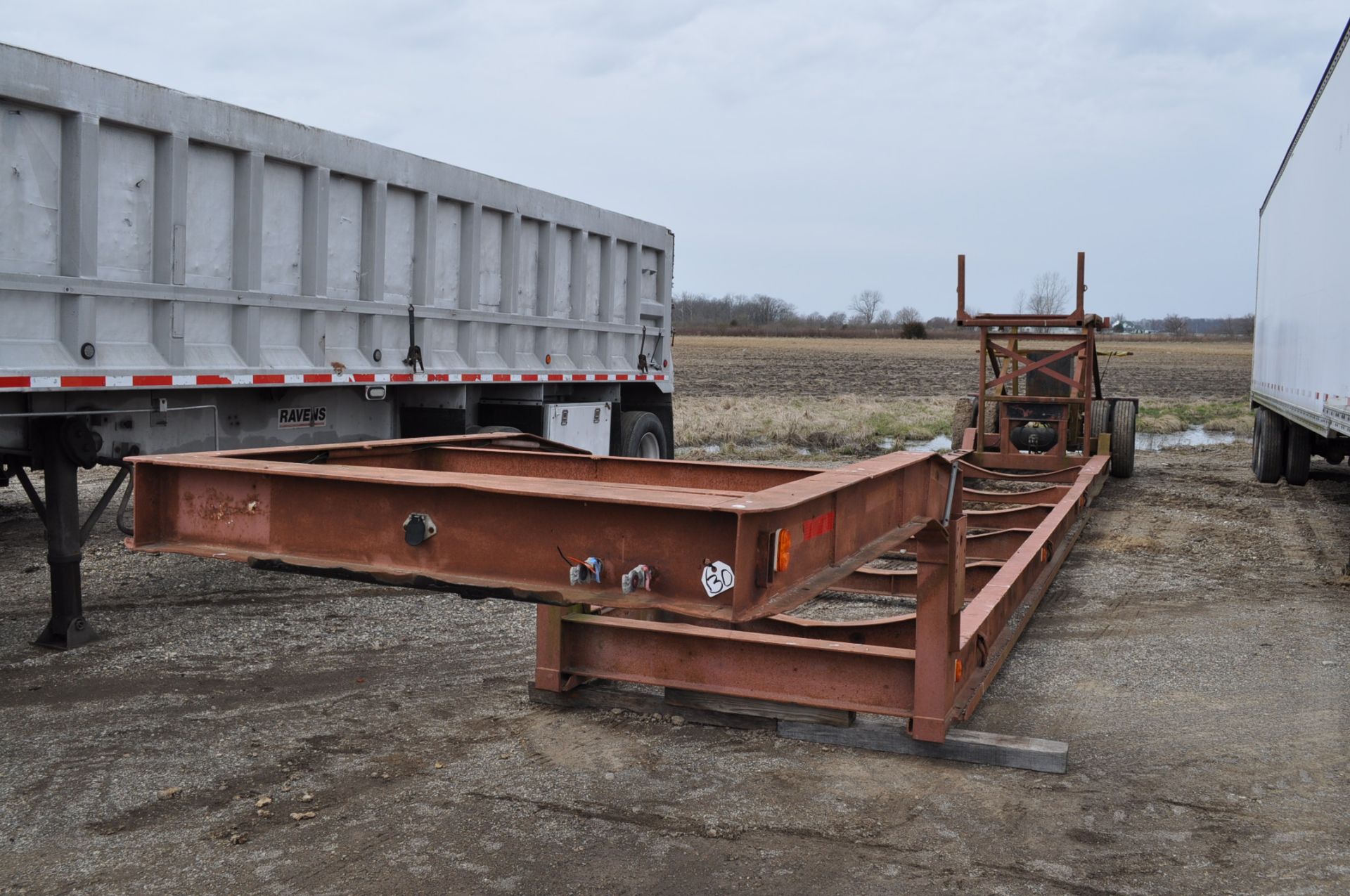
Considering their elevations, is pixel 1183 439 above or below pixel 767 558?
below

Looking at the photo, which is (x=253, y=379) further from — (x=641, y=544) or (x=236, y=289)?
(x=641, y=544)

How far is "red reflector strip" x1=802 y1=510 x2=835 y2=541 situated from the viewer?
3309mm

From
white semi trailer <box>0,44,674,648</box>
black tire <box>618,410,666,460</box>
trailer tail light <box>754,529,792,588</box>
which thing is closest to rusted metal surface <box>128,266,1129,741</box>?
trailer tail light <box>754,529,792,588</box>

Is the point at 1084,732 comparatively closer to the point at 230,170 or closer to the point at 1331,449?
the point at 230,170

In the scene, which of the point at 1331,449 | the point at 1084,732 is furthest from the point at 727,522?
the point at 1331,449

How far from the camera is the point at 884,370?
47969mm

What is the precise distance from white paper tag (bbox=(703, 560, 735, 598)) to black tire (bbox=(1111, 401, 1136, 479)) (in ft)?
41.2

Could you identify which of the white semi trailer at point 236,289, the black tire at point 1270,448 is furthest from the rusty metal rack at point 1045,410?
the white semi trailer at point 236,289

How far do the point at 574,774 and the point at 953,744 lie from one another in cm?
148

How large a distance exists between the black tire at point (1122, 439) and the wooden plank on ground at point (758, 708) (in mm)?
10882

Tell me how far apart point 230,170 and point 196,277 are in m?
0.70

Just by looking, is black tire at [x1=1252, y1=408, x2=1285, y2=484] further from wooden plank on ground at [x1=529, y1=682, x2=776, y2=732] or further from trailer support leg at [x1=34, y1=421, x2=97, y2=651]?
trailer support leg at [x1=34, y1=421, x2=97, y2=651]

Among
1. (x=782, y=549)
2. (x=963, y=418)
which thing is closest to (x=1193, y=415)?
(x=963, y=418)

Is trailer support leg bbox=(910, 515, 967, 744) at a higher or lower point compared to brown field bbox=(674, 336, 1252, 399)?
lower
